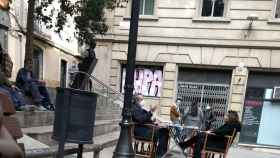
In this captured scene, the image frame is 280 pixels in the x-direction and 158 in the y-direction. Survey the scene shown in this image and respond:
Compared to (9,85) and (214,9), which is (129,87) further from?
(214,9)

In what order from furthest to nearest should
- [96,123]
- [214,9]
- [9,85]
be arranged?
[214,9]
[96,123]
[9,85]

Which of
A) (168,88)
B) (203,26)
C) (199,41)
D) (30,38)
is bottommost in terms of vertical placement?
(168,88)

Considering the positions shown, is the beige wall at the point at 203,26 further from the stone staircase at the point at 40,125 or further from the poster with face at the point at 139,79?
the stone staircase at the point at 40,125

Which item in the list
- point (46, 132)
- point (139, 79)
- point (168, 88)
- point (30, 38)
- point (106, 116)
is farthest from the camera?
point (139, 79)

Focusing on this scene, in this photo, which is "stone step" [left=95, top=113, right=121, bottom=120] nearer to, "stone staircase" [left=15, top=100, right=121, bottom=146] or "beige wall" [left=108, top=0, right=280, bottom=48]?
"stone staircase" [left=15, top=100, right=121, bottom=146]

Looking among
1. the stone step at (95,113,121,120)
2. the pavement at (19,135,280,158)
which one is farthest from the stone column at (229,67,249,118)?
the stone step at (95,113,121,120)

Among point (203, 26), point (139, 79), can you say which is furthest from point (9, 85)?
point (203, 26)

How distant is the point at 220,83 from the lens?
15570 mm

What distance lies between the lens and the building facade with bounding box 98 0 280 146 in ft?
49.1

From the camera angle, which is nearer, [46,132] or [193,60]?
[46,132]

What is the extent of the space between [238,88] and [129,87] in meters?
10.0

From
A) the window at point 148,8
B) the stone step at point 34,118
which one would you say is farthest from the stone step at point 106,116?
the window at point 148,8

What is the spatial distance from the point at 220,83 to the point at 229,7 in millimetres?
3103

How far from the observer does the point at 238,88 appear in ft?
49.4
